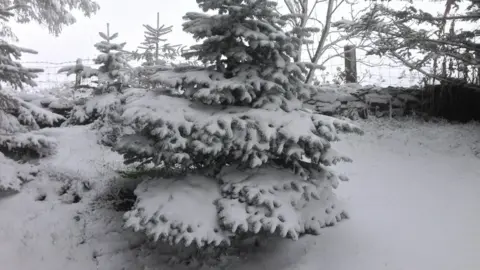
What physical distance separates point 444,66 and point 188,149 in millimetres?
6247

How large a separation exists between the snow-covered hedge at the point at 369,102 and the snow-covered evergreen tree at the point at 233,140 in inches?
161

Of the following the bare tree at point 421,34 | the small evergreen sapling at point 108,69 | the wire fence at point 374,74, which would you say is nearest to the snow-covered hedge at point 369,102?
the wire fence at point 374,74

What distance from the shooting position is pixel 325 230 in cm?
392

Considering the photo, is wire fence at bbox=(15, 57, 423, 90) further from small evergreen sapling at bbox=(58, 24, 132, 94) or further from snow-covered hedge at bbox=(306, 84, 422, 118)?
small evergreen sapling at bbox=(58, 24, 132, 94)

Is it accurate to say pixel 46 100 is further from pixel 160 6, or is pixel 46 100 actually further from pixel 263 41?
pixel 263 41

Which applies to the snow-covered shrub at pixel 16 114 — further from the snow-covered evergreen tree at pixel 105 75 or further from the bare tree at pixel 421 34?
the bare tree at pixel 421 34

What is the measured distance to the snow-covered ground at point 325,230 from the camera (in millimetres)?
3518

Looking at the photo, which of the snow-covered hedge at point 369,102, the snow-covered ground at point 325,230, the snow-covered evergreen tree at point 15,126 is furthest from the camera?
the snow-covered hedge at point 369,102

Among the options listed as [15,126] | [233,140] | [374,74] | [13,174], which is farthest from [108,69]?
[374,74]

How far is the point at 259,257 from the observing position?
3.63 metres

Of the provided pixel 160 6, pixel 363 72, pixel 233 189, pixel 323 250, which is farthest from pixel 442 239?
pixel 160 6

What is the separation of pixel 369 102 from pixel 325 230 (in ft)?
14.9

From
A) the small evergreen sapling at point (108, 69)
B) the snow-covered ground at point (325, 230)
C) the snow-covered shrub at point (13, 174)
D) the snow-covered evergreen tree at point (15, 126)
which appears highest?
the small evergreen sapling at point (108, 69)

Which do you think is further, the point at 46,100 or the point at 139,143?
the point at 46,100
